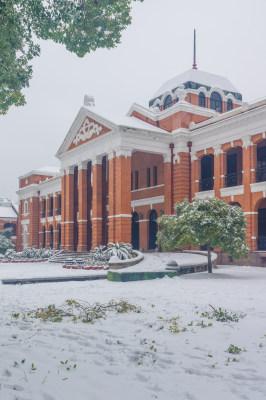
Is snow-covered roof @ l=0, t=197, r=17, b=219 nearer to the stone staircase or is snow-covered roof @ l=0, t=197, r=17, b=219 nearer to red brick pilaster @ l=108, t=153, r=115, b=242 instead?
the stone staircase

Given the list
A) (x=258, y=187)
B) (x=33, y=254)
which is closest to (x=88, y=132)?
(x=33, y=254)

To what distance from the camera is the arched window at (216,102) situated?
32.1 m

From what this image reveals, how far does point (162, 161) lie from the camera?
3000 centimetres

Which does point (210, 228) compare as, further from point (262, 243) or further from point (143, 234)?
point (143, 234)

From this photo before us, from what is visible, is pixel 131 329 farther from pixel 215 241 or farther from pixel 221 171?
pixel 221 171

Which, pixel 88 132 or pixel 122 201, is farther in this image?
pixel 88 132

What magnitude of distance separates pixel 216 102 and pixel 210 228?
1878 centimetres

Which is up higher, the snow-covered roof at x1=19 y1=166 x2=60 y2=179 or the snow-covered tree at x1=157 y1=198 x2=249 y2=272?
the snow-covered roof at x1=19 y1=166 x2=60 y2=179

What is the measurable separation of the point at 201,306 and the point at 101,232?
20241mm

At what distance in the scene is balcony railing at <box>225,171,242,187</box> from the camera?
25406 millimetres

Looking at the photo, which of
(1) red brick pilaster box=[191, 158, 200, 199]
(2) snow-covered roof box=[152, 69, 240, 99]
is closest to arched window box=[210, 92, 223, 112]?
(2) snow-covered roof box=[152, 69, 240, 99]

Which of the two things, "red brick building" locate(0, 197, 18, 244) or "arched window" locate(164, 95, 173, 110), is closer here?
"arched window" locate(164, 95, 173, 110)

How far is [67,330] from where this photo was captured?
6.57 metres

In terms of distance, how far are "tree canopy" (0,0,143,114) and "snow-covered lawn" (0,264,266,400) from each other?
557 centimetres
